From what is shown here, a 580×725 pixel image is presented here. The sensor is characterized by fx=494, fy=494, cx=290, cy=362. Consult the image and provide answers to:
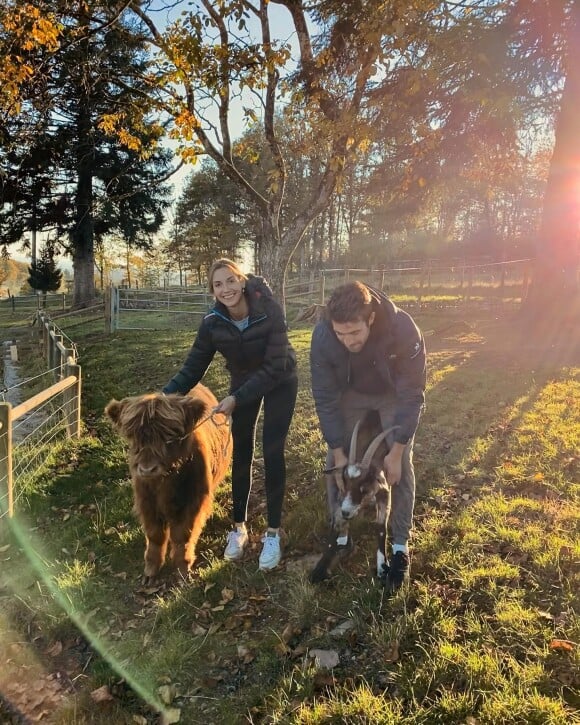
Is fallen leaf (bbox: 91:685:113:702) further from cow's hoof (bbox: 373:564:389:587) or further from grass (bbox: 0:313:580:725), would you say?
cow's hoof (bbox: 373:564:389:587)

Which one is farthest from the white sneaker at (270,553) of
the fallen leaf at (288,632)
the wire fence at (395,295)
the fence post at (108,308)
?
the fence post at (108,308)

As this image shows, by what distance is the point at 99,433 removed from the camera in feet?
24.0

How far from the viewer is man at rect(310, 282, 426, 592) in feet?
10.3

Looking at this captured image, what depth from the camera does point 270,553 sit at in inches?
155

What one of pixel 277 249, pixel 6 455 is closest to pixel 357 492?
pixel 6 455

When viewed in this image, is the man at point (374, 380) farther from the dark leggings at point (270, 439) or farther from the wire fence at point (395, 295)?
the wire fence at point (395, 295)

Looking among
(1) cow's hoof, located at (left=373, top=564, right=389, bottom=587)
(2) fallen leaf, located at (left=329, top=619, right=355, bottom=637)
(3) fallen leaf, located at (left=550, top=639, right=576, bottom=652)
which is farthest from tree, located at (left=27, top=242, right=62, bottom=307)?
(3) fallen leaf, located at (left=550, top=639, right=576, bottom=652)

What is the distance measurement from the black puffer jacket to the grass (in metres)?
1.50

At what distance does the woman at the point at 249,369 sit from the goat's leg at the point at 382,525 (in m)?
0.84

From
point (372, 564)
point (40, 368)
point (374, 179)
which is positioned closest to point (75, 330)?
point (40, 368)

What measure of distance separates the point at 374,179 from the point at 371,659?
43.8 feet

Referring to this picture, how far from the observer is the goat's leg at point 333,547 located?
12.0 ft

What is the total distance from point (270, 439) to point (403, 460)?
1032mm

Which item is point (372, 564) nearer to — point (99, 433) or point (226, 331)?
point (226, 331)
